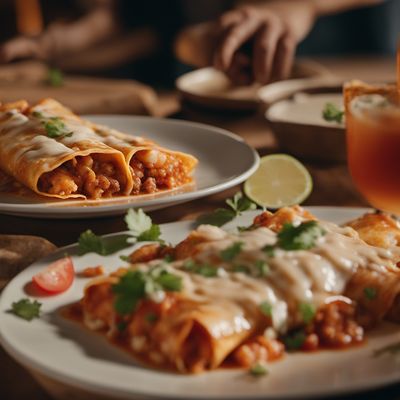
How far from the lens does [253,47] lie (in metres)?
4.51

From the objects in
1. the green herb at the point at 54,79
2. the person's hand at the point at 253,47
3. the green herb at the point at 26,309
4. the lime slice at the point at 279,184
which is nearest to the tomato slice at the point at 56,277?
the green herb at the point at 26,309

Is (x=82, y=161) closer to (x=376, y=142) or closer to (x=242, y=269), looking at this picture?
(x=376, y=142)

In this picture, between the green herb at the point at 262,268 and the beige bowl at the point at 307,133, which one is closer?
the green herb at the point at 262,268

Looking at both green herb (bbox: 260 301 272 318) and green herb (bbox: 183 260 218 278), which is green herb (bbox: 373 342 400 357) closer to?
green herb (bbox: 260 301 272 318)

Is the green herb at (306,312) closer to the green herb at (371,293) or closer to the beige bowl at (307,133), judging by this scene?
the green herb at (371,293)

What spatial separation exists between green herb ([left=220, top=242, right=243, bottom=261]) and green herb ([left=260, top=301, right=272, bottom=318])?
0.14m

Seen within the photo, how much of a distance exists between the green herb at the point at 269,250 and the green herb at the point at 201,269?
4.6 inches

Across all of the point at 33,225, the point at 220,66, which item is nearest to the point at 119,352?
the point at 33,225

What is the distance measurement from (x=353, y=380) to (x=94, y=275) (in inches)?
28.9

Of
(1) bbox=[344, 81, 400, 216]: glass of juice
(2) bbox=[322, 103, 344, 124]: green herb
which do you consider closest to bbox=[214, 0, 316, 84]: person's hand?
(2) bbox=[322, 103, 344, 124]: green herb

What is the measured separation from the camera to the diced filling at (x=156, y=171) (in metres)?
2.83

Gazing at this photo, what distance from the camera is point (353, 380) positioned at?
149 centimetres

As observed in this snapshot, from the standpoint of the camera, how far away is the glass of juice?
7.30 ft

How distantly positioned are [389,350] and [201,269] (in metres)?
0.41
